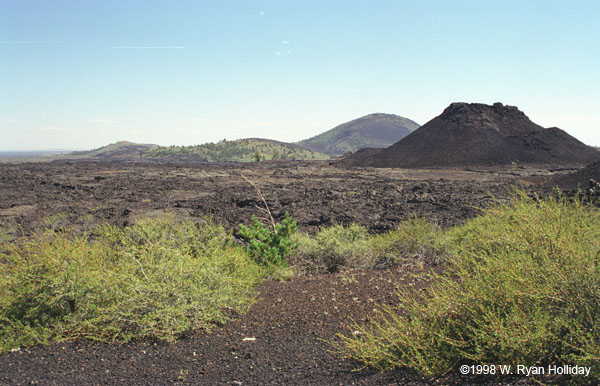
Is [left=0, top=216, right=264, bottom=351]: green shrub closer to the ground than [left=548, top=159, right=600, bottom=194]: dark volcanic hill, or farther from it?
closer to the ground

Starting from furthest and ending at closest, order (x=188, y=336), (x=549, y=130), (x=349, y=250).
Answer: (x=549, y=130) < (x=349, y=250) < (x=188, y=336)

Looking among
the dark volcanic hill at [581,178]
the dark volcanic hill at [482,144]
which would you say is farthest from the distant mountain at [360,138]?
the dark volcanic hill at [581,178]

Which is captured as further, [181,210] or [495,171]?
[495,171]

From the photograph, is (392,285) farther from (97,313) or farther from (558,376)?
(97,313)

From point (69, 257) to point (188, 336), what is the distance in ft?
5.60

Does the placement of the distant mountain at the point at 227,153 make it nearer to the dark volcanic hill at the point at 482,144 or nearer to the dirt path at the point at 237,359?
the dark volcanic hill at the point at 482,144

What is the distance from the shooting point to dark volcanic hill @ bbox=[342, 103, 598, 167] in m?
43.6

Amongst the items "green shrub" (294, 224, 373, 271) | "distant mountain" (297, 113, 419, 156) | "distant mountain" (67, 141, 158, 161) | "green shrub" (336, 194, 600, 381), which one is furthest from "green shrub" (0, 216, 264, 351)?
"distant mountain" (297, 113, 419, 156)

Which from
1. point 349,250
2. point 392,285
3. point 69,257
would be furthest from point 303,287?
point 69,257

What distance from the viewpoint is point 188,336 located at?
4273 millimetres

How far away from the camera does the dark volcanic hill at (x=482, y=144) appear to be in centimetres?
4362

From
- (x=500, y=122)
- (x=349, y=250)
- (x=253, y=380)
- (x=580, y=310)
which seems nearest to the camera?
(x=580, y=310)

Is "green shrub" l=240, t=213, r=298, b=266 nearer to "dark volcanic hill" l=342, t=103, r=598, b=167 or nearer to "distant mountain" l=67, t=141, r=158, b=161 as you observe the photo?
"dark volcanic hill" l=342, t=103, r=598, b=167

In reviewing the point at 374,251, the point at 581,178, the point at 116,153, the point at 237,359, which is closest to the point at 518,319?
the point at 237,359
